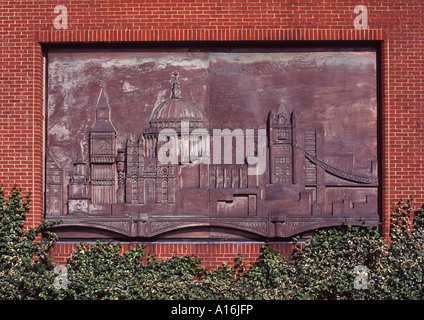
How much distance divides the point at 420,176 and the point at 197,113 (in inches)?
141

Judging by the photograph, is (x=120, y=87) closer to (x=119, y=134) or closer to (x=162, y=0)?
(x=119, y=134)

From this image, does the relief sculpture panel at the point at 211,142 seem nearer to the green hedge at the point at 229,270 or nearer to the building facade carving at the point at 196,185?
the building facade carving at the point at 196,185

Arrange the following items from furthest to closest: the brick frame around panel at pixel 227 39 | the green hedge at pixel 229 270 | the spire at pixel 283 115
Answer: the spire at pixel 283 115 < the brick frame around panel at pixel 227 39 < the green hedge at pixel 229 270

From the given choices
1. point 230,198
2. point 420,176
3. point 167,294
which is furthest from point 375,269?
point 167,294

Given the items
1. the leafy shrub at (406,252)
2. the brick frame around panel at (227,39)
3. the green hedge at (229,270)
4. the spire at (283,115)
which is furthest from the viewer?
the spire at (283,115)

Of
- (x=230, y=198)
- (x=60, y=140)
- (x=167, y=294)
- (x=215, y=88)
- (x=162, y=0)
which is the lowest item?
(x=167, y=294)

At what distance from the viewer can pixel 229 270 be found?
905 cm

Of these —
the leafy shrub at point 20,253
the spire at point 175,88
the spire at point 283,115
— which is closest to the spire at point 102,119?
the spire at point 175,88

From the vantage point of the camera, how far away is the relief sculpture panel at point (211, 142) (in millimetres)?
9250

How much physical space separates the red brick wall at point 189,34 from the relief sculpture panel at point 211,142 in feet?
0.83

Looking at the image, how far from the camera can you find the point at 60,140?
9430 mm

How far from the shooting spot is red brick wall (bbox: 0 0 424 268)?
30.2ft

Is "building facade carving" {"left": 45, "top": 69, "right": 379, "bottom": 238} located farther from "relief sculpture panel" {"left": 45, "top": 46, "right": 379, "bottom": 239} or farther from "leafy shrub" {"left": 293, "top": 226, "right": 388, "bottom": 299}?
"leafy shrub" {"left": 293, "top": 226, "right": 388, "bottom": 299}

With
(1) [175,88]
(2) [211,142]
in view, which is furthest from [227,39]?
(2) [211,142]
